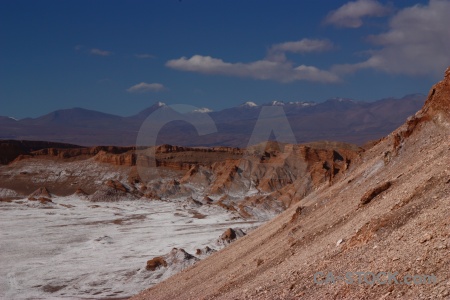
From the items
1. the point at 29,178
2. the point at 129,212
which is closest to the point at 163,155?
the point at 29,178

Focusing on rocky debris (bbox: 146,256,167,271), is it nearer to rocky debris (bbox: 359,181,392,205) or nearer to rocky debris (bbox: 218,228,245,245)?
rocky debris (bbox: 218,228,245,245)

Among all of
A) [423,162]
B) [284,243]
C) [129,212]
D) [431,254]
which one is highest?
[423,162]

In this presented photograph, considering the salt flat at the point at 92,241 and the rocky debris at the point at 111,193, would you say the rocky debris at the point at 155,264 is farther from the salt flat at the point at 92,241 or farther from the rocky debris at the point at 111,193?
the rocky debris at the point at 111,193

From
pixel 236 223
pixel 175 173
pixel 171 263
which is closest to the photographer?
pixel 171 263

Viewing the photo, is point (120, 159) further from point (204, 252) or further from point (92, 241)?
point (204, 252)

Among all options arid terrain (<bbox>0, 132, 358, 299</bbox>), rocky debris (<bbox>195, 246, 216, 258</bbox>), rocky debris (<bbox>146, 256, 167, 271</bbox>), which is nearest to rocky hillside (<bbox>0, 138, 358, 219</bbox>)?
arid terrain (<bbox>0, 132, 358, 299</bbox>)

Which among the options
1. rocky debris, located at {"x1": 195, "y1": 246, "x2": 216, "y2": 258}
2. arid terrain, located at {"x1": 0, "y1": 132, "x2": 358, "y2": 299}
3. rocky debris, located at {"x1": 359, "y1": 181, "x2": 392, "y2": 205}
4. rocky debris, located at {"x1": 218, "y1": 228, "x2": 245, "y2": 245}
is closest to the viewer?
rocky debris, located at {"x1": 359, "y1": 181, "x2": 392, "y2": 205}

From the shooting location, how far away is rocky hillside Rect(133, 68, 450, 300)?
8.93m

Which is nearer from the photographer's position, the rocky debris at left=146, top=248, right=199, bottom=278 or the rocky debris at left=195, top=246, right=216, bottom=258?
the rocky debris at left=146, top=248, right=199, bottom=278

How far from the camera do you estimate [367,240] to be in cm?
1099

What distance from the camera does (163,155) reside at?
98.9m

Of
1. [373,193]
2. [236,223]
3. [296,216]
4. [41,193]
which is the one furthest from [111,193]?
[373,193]

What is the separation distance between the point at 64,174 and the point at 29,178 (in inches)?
209

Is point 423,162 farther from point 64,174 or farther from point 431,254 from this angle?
point 64,174
